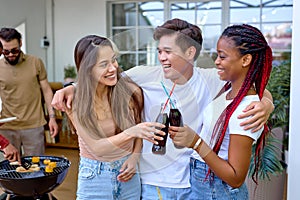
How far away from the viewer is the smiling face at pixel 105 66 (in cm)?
105

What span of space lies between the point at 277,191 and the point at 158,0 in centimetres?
388

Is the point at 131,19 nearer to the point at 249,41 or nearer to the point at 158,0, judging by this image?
the point at 158,0

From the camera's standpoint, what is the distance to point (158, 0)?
5363 mm

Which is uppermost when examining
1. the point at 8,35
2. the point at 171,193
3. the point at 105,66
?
the point at 8,35

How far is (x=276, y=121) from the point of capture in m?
2.52

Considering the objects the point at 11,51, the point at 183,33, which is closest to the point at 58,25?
the point at 11,51

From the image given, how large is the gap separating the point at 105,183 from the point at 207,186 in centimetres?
36

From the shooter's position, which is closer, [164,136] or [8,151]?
[164,136]

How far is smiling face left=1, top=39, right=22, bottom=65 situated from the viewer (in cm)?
268

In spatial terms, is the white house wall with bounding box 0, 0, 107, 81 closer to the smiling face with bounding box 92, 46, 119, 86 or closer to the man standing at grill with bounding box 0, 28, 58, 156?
the man standing at grill with bounding box 0, 28, 58, 156

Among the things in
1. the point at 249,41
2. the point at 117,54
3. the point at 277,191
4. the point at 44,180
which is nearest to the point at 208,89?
the point at 249,41

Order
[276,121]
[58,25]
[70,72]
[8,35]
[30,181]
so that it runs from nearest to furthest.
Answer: [30,181] → [276,121] → [8,35] → [70,72] → [58,25]

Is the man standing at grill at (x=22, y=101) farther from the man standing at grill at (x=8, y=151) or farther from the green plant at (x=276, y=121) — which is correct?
the green plant at (x=276, y=121)

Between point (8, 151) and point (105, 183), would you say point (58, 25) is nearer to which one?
point (8, 151)
